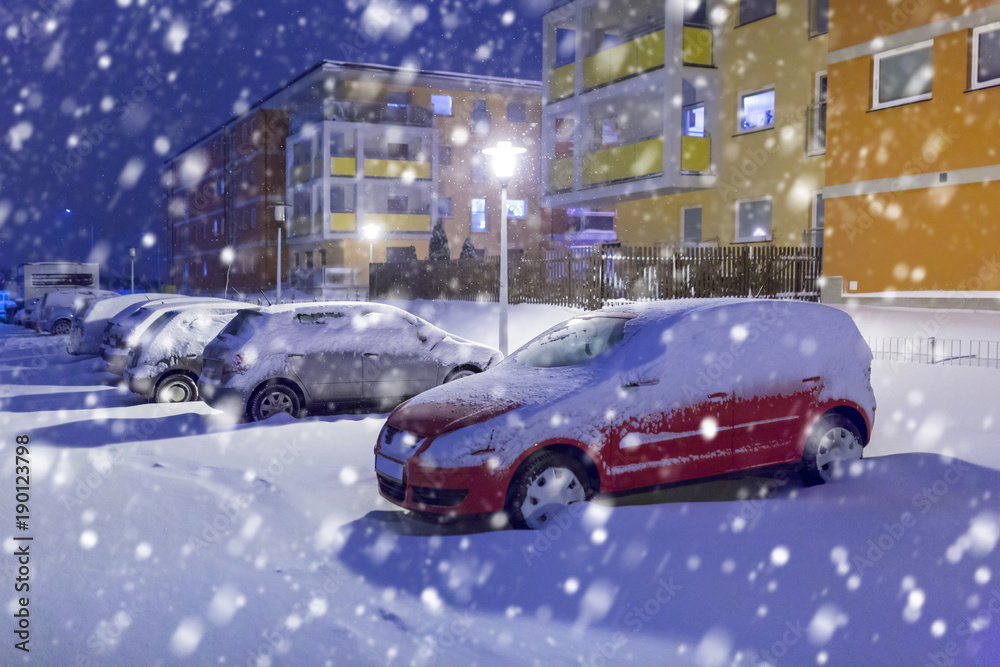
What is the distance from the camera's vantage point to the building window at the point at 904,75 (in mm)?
15734

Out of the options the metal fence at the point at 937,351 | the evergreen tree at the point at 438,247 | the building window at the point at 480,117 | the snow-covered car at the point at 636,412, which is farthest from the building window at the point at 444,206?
the snow-covered car at the point at 636,412

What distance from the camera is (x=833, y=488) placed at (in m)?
6.79

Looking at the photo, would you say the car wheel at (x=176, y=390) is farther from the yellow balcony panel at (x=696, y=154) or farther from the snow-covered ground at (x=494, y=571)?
the yellow balcony panel at (x=696, y=154)

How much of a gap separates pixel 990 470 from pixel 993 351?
4866 millimetres

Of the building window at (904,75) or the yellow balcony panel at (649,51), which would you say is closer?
the building window at (904,75)

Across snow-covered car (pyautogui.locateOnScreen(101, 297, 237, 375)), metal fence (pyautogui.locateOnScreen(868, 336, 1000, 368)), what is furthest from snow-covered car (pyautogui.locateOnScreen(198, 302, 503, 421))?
metal fence (pyautogui.locateOnScreen(868, 336, 1000, 368))

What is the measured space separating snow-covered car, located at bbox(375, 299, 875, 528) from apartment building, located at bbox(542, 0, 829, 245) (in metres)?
15.0

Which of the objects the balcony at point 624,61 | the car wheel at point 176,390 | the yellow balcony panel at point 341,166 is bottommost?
the car wheel at point 176,390

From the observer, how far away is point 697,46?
23.6 m

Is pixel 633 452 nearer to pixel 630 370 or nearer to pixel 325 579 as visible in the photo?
pixel 630 370

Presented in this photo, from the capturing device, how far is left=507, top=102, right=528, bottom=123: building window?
156 feet

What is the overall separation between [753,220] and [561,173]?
23.1ft

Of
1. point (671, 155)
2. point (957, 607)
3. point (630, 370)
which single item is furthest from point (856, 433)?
point (671, 155)

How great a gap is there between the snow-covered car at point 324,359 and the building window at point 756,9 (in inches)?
617
